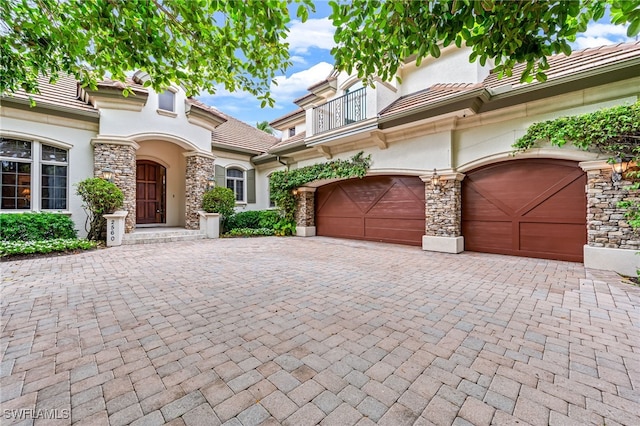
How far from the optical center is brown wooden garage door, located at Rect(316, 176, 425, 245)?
884 centimetres

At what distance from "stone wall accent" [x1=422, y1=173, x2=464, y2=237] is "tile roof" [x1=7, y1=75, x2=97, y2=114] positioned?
11906 mm

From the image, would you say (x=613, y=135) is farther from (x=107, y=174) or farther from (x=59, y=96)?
(x=59, y=96)

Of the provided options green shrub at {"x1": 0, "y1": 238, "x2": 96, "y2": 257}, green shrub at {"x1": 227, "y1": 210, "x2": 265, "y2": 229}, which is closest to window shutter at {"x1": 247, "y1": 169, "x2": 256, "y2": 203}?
green shrub at {"x1": 227, "y1": 210, "x2": 265, "y2": 229}

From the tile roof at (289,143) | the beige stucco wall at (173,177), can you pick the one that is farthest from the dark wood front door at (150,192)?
the tile roof at (289,143)

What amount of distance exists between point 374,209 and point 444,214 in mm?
2725

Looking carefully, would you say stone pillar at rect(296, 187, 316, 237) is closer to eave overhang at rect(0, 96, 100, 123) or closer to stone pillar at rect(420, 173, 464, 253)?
stone pillar at rect(420, 173, 464, 253)

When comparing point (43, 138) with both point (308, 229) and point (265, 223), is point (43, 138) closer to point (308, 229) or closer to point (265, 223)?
point (265, 223)

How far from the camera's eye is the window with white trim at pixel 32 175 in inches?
330

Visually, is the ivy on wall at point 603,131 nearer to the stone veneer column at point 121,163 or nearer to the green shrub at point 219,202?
the green shrub at point 219,202

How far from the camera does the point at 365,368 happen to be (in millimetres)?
2193

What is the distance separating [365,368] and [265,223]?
1066 centimetres

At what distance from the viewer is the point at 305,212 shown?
11.8 metres

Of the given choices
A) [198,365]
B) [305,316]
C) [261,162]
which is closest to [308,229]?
[261,162]

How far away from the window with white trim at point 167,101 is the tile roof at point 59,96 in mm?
2227
